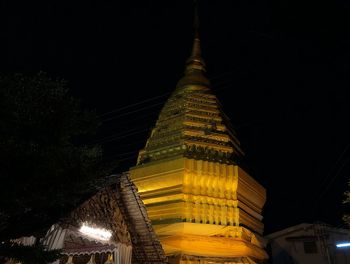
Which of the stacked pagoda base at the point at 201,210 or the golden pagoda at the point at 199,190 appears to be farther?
the golden pagoda at the point at 199,190

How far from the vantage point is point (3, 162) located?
22.7 ft

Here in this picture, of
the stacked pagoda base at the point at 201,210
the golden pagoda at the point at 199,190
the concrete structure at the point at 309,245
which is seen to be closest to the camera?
the stacked pagoda base at the point at 201,210

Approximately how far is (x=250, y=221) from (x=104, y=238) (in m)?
9.31

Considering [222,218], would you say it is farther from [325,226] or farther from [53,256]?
[325,226]

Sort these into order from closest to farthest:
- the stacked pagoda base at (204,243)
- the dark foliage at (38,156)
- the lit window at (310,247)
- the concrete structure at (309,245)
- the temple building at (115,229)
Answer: the dark foliage at (38,156) → the temple building at (115,229) → the stacked pagoda base at (204,243) → the concrete structure at (309,245) → the lit window at (310,247)

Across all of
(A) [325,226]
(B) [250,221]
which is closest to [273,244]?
(A) [325,226]

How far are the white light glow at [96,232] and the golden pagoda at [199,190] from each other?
19.3 ft

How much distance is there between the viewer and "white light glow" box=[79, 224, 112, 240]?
341 inches

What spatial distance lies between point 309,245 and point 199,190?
52.5 ft

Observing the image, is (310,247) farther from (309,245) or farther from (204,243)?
(204,243)

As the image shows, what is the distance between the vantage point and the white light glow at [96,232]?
866 cm

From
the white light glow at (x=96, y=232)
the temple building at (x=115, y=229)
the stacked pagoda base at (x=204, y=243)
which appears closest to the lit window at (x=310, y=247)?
the stacked pagoda base at (x=204, y=243)

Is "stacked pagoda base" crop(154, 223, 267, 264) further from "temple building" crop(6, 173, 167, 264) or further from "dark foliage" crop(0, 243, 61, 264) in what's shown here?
"dark foliage" crop(0, 243, 61, 264)

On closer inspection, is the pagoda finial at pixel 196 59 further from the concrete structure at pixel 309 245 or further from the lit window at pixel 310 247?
the lit window at pixel 310 247
